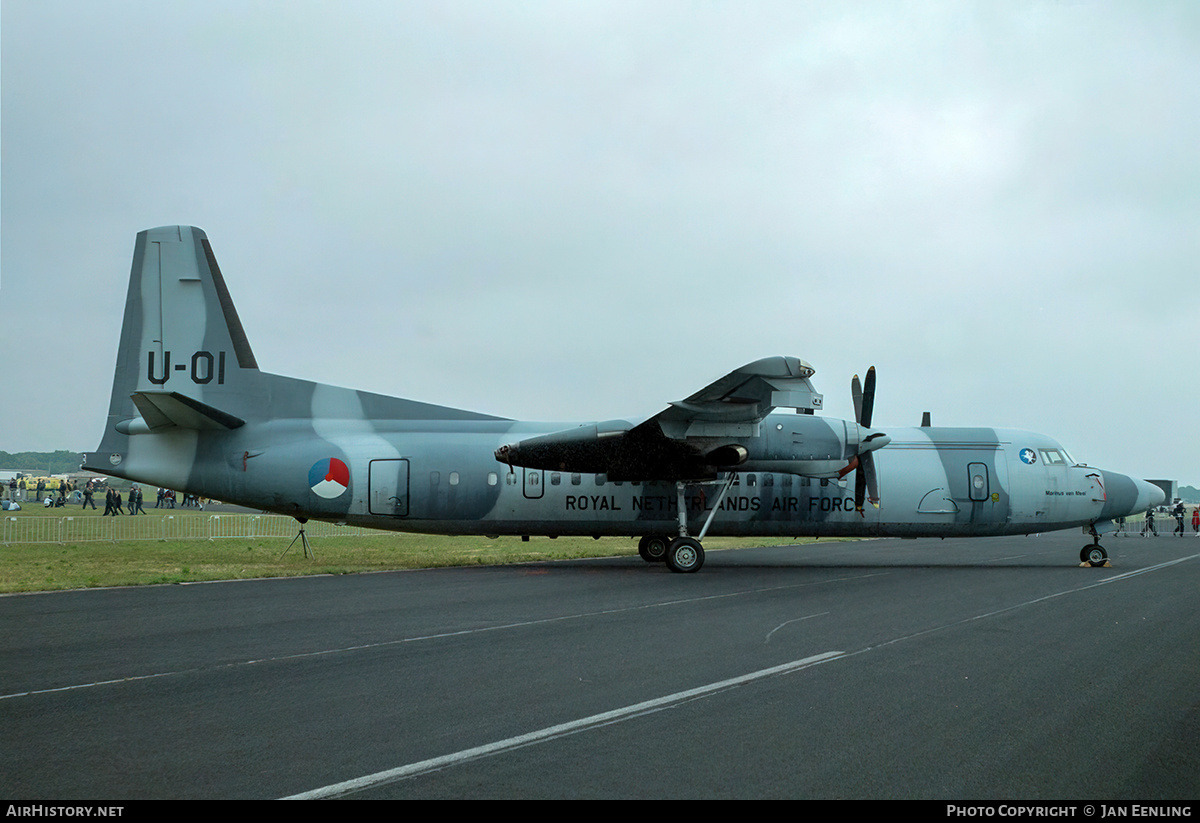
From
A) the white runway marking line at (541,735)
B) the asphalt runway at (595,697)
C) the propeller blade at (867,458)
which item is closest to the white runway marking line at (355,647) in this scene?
the asphalt runway at (595,697)

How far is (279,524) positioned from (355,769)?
36.5m

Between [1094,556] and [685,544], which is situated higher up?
[685,544]

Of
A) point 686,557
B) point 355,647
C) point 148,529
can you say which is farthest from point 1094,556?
point 148,529

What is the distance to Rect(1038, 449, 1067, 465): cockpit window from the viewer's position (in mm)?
23000

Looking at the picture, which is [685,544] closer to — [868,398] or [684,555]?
[684,555]

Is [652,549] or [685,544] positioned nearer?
[685,544]

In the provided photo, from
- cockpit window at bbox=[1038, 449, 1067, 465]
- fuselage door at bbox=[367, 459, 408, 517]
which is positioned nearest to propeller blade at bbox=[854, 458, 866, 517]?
cockpit window at bbox=[1038, 449, 1067, 465]

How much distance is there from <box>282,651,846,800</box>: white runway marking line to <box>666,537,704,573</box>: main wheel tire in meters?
10.8

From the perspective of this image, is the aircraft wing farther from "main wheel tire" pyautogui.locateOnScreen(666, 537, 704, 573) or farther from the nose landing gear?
the nose landing gear

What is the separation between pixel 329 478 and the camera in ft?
65.2

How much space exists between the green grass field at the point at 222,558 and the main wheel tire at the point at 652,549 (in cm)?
266

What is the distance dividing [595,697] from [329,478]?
45.5 ft

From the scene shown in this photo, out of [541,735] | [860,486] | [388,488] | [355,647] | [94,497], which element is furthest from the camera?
[94,497]
